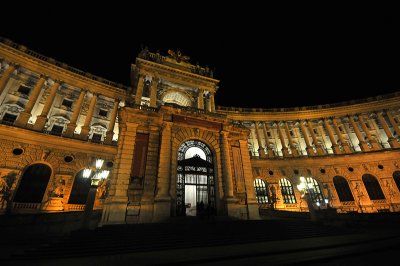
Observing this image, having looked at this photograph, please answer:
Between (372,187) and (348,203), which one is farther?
(372,187)

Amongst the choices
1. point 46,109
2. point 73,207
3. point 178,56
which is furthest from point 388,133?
point 46,109

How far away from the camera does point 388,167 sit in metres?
28.9

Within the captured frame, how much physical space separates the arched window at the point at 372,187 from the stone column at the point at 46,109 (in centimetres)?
4643

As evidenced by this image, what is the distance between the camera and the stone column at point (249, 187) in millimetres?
16203

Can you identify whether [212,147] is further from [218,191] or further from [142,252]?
[142,252]

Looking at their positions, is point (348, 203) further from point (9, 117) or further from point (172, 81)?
point (9, 117)

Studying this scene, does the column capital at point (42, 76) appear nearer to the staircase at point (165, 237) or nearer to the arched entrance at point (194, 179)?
the arched entrance at point (194, 179)

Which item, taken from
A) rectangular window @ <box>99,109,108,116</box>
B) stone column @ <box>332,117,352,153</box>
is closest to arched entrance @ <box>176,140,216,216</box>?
rectangular window @ <box>99,109,108,116</box>

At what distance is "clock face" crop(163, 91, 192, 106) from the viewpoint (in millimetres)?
25325

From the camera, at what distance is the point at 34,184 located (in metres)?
20.3

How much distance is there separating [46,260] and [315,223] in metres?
15.8

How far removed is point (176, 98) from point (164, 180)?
14497mm

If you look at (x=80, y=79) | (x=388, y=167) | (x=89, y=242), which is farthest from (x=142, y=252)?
(x=388, y=167)

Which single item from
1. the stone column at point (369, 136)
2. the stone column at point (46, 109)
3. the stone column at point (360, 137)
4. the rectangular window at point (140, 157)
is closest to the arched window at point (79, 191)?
the stone column at point (46, 109)
